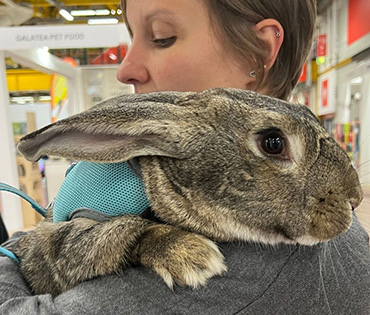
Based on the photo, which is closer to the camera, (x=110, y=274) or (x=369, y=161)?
(x=110, y=274)

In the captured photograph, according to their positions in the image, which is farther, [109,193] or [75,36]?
[75,36]

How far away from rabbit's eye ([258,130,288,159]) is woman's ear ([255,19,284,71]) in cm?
56

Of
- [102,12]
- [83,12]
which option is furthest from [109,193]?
[83,12]

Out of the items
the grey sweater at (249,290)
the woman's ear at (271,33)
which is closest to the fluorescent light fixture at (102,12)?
the woman's ear at (271,33)

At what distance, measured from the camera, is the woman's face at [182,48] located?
4.42 ft

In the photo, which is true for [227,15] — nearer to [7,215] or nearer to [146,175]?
[146,175]

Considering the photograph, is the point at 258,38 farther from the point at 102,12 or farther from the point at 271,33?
the point at 102,12

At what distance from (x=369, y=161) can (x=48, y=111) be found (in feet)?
23.7

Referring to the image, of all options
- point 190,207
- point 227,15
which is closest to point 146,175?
point 190,207

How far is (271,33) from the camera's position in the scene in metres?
1.37

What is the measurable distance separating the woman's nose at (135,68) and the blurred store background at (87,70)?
1749 mm

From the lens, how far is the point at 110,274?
0.90 m

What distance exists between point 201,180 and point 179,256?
0.18 meters

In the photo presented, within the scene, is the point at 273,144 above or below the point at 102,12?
below
